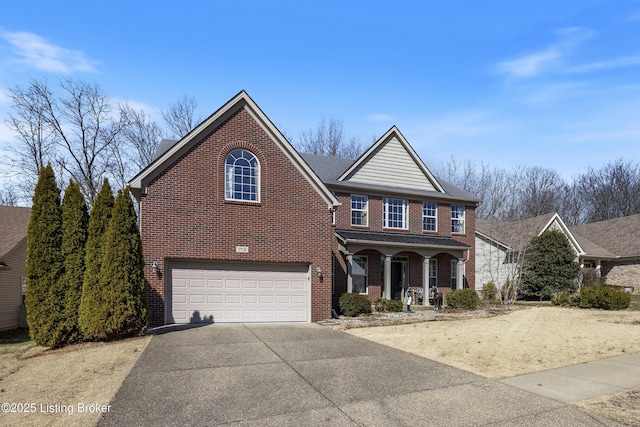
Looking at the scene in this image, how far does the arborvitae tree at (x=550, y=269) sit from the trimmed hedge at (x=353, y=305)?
14114mm

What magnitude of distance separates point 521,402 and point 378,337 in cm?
603

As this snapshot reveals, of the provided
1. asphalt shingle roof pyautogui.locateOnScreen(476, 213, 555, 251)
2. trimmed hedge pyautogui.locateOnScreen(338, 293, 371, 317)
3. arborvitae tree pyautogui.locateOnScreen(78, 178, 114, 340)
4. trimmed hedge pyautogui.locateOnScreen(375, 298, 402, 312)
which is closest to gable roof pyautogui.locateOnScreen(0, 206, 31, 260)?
arborvitae tree pyautogui.locateOnScreen(78, 178, 114, 340)

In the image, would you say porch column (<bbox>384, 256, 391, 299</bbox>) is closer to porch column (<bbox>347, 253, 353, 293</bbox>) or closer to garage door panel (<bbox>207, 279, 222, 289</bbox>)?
porch column (<bbox>347, 253, 353, 293</bbox>)

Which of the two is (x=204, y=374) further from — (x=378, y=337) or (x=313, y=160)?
(x=313, y=160)

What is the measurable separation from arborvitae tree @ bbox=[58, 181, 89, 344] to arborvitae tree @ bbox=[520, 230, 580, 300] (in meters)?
24.5

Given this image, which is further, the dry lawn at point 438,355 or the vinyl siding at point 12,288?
the vinyl siding at point 12,288

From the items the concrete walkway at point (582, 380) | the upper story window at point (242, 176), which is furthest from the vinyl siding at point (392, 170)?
the concrete walkway at point (582, 380)

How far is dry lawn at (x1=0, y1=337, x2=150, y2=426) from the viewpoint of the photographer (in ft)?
19.8

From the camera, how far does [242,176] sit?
15.6 meters

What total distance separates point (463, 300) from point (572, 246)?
13541 millimetres

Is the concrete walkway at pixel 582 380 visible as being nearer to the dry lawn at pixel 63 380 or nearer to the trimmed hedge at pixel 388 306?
the dry lawn at pixel 63 380

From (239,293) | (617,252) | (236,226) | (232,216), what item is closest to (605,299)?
(617,252)

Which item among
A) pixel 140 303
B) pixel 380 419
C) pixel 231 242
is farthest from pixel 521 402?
pixel 231 242

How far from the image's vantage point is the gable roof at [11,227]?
1634cm
